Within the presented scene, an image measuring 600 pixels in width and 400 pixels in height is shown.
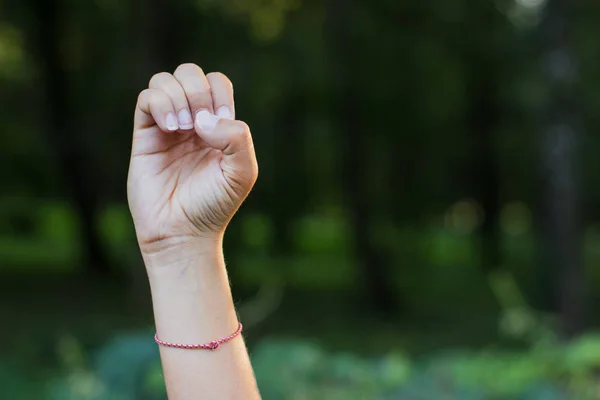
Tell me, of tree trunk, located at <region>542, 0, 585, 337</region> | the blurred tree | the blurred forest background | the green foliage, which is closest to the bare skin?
the green foliage

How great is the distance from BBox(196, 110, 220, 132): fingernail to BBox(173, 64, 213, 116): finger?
17 millimetres

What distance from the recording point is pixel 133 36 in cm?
1520

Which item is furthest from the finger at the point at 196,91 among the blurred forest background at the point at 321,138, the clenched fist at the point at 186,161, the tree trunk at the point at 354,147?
the tree trunk at the point at 354,147

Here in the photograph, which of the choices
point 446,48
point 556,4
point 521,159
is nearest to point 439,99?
point 446,48

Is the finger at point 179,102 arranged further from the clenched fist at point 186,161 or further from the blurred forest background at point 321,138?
the blurred forest background at point 321,138

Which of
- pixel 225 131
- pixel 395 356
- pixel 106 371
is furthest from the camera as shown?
pixel 395 356

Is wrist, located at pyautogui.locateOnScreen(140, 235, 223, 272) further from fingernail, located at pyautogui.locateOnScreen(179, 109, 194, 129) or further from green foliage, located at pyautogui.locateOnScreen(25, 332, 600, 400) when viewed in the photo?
green foliage, located at pyautogui.locateOnScreen(25, 332, 600, 400)

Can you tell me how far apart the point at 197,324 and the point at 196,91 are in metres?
0.47

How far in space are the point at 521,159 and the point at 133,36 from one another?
25.8 feet

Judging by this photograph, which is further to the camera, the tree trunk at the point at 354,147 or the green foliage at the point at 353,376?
the tree trunk at the point at 354,147

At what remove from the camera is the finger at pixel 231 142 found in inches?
66.6

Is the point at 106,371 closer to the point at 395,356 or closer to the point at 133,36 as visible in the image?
the point at 395,356

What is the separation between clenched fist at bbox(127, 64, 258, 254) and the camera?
5.68 feet

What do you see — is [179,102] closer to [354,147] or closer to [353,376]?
[353,376]
